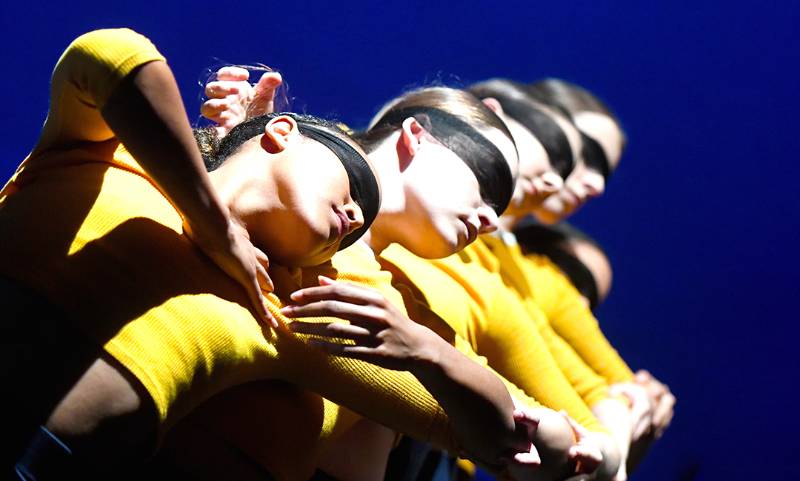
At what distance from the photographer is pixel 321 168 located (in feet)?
2.21

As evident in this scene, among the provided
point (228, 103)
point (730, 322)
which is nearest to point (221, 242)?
point (228, 103)

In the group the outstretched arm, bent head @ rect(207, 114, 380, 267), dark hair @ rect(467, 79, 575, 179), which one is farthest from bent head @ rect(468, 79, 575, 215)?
the outstretched arm

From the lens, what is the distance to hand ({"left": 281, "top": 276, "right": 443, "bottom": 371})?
2.02 ft

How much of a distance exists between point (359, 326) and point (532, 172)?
56 centimetres

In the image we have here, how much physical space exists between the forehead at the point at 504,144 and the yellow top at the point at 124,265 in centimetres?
30

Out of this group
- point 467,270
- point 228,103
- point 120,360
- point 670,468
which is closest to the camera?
point 120,360

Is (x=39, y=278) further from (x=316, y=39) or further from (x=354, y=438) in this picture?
(x=316, y=39)

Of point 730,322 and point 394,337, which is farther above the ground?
point 394,337

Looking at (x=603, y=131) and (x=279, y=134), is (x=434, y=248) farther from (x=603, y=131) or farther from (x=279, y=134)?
(x=603, y=131)

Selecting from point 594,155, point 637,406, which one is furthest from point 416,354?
point 594,155

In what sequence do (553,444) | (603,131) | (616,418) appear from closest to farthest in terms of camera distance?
1. (553,444)
2. (616,418)
3. (603,131)

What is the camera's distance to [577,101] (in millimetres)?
1383

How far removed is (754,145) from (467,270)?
690 mm

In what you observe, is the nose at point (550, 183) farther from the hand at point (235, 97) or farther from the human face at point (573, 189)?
the hand at point (235, 97)
